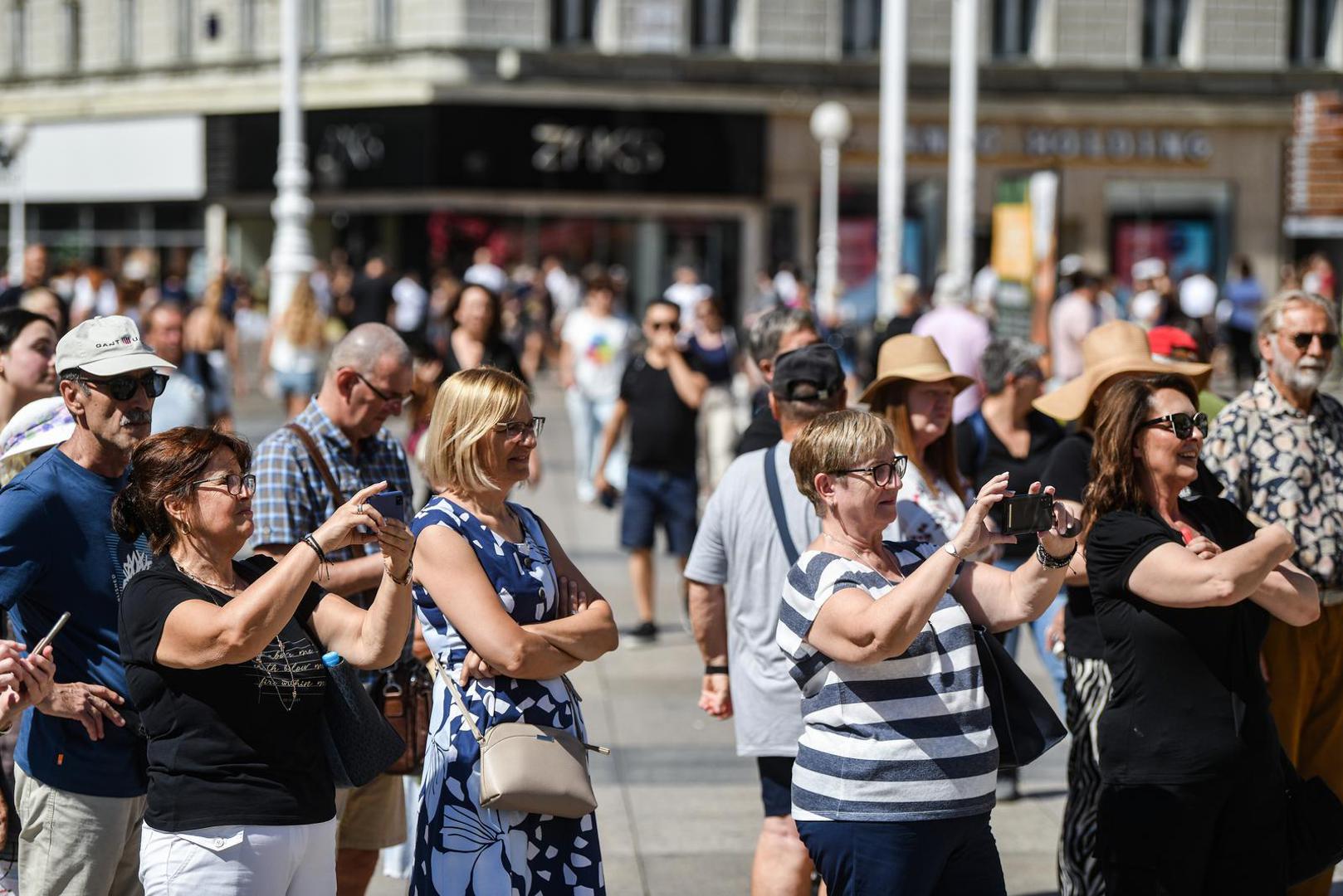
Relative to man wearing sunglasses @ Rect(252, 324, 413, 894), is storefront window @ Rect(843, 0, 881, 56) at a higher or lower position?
higher

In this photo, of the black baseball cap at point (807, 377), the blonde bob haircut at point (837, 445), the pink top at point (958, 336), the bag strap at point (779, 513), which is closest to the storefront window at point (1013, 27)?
the pink top at point (958, 336)

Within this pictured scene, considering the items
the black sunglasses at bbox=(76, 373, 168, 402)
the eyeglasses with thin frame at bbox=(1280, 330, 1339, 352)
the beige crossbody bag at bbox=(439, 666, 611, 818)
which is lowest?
the beige crossbody bag at bbox=(439, 666, 611, 818)

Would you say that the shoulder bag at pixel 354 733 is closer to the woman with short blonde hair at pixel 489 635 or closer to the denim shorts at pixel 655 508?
the woman with short blonde hair at pixel 489 635

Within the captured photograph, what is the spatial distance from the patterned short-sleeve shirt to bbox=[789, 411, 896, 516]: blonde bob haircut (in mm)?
1822

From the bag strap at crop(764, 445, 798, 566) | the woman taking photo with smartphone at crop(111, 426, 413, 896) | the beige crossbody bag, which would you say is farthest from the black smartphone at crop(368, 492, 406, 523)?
the bag strap at crop(764, 445, 798, 566)

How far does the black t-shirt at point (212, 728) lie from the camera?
3898mm

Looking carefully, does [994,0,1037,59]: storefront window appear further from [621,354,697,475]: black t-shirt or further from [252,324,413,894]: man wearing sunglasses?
[252,324,413,894]: man wearing sunglasses

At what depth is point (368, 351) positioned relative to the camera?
17.9 ft

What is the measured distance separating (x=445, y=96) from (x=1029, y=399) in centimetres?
2476

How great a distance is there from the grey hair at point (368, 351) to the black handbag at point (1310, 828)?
2736 millimetres

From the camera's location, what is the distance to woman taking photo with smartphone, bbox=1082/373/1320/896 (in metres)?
4.54

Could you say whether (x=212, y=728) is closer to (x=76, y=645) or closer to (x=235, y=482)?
(x=235, y=482)

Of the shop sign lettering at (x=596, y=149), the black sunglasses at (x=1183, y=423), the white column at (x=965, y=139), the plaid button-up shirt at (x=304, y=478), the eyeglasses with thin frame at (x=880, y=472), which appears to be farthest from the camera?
the shop sign lettering at (x=596, y=149)

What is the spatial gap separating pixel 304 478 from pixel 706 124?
2752 cm
